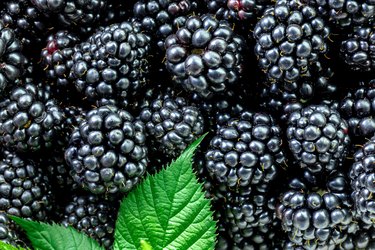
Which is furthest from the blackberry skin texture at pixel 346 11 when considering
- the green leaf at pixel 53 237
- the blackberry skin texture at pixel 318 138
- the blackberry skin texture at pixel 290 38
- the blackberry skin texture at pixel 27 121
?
the green leaf at pixel 53 237

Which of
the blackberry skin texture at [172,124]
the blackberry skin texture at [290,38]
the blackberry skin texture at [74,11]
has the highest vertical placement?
the blackberry skin texture at [74,11]

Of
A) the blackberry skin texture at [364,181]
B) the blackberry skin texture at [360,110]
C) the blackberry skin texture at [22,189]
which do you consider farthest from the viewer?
the blackberry skin texture at [22,189]

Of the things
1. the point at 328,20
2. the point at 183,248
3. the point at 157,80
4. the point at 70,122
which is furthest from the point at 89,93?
the point at 328,20

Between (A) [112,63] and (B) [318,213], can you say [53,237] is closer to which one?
(A) [112,63]

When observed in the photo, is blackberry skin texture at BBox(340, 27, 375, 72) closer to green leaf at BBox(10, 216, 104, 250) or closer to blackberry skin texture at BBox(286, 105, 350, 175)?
blackberry skin texture at BBox(286, 105, 350, 175)

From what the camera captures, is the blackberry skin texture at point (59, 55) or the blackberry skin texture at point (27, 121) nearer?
the blackberry skin texture at point (27, 121)

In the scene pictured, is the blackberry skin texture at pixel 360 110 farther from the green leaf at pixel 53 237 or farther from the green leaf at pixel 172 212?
the green leaf at pixel 53 237
